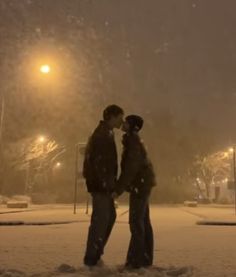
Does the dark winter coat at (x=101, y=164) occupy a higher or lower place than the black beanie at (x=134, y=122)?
lower

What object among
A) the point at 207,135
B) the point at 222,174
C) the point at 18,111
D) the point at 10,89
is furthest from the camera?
the point at 222,174

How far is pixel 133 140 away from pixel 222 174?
70321mm

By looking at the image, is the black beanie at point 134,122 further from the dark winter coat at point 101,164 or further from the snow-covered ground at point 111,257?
the snow-covered ground at point 111,257

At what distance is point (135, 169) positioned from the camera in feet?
20.0

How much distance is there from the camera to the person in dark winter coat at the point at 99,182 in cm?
608

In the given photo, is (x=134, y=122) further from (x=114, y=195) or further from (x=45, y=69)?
(x=45, y=69)

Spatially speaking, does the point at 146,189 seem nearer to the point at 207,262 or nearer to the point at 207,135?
the point at 207,262

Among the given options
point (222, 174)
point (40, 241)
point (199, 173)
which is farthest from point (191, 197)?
point (40, 241)

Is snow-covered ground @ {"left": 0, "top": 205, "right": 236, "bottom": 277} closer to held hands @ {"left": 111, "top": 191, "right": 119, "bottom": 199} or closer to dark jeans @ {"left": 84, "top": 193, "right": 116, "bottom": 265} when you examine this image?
dark jeans @ {"left": 84, "top": 193, "right": 116, "bottom": 265}

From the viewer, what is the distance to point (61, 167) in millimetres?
62594

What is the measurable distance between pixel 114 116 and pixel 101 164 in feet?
2.22

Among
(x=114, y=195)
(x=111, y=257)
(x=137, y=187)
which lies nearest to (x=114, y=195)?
(x=114, y=195)

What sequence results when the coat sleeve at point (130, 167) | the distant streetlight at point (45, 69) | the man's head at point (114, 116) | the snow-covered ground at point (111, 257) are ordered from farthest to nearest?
1. the distant streetlight at point (45, 69)
2. the man's head at point (114, 116)
3. the coat sleeve at point (130, 167)
4. the snow-covered ground at point (111, 257)

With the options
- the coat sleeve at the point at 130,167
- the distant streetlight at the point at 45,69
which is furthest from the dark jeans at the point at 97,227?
the distant streetlight at the point at 45,69
